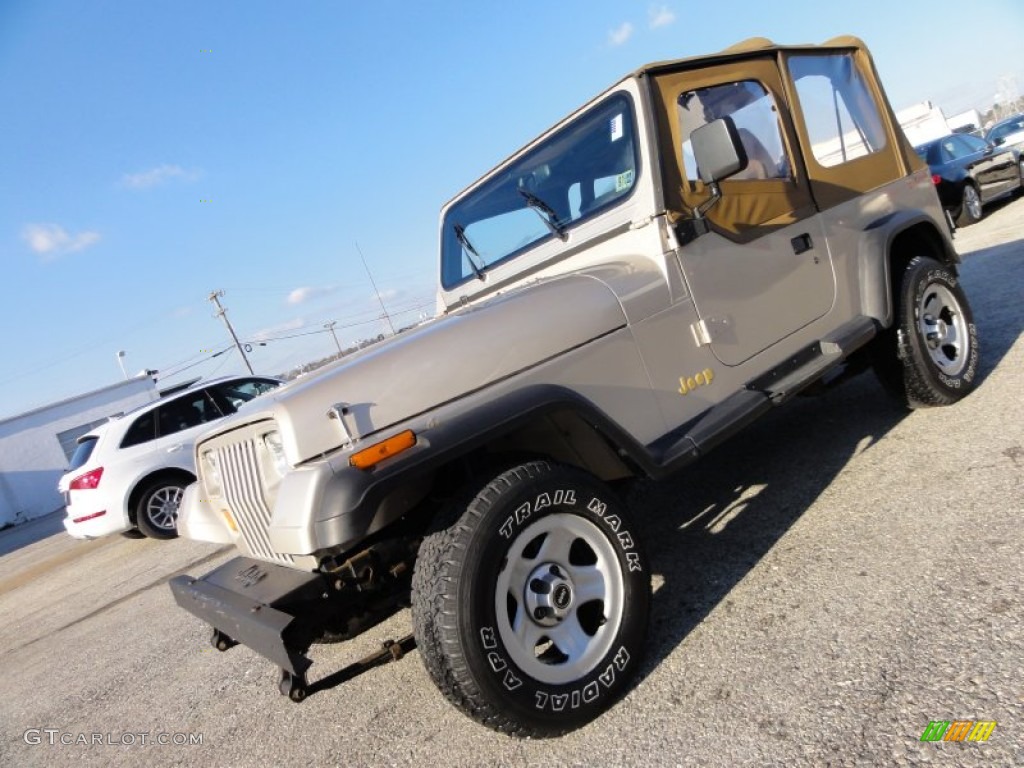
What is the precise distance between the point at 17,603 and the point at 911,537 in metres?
8.98

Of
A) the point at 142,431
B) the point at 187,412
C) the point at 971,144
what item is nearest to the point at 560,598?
the point at 142,431

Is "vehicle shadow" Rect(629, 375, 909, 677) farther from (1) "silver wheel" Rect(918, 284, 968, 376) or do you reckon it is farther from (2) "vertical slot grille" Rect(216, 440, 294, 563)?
(2) "vertical slot grille" Rect(216, 440, 294, 563)

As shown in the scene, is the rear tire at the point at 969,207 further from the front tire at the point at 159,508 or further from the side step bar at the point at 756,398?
the front tire at the point at 159,508

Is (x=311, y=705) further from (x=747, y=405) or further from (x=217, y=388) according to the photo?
(x=217, y=388)

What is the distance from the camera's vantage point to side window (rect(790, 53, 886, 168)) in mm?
3803

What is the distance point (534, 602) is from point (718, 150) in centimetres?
188

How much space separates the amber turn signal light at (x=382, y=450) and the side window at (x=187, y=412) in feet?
25.3

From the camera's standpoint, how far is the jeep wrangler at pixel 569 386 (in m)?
2.08

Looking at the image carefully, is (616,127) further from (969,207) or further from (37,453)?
(37,453)

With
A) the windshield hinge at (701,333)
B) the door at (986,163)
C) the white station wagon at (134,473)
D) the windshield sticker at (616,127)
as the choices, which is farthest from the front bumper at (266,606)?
the door at (986,163)

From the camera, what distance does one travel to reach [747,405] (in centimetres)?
292

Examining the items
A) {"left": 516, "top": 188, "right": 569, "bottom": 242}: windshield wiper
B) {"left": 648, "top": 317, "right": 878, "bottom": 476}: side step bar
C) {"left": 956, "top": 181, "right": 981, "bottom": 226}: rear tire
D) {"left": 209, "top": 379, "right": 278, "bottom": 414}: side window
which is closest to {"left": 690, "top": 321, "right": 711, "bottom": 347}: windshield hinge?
{"left": 648, "top": 317, "right": 878, "bottom": 476}: side step bar

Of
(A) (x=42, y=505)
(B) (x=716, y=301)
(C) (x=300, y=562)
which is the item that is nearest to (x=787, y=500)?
(B) (x=716, y=301)

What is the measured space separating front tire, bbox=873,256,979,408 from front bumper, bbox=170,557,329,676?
3.37m
